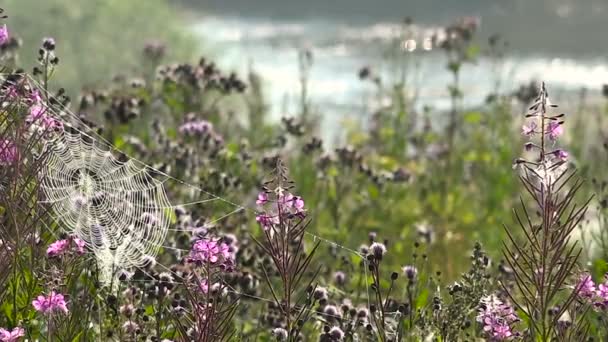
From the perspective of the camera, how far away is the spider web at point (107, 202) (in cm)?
365

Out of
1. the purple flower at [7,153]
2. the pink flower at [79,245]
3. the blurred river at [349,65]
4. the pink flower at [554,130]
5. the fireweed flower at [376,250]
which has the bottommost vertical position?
the pink flower at [79,245]

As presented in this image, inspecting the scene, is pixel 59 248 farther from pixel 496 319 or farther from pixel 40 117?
pixel 496 319

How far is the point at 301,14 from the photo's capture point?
16938 mm

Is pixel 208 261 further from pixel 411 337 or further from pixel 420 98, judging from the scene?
pixel 420 98

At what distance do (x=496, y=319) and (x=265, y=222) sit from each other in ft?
2.08

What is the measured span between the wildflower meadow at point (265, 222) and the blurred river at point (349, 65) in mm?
1662

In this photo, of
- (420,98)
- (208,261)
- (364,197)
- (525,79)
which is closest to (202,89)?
(364,197)

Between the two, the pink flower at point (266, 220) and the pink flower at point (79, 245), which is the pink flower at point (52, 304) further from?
the pink flower at point (266, 220)

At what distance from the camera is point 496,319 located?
2.83 meters

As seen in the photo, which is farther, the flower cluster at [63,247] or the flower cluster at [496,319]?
the flower cluster at [63,247]

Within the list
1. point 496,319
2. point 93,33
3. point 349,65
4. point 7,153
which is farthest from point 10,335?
point 349,65

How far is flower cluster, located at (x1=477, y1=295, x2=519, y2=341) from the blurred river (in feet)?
21.5

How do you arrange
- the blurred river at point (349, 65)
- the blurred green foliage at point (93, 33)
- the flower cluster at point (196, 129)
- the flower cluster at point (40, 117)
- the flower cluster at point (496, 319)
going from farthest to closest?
the blurred river at point (349, 65) < the blurred green foliage at point (93, 33) < the flower cluster at point (196, 129) < the flower cluster at point (40, 117) < the flower cluster at point (496, 319)

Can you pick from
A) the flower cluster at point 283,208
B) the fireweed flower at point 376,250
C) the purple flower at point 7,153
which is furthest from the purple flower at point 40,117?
the fireweed flower at point 376,250
